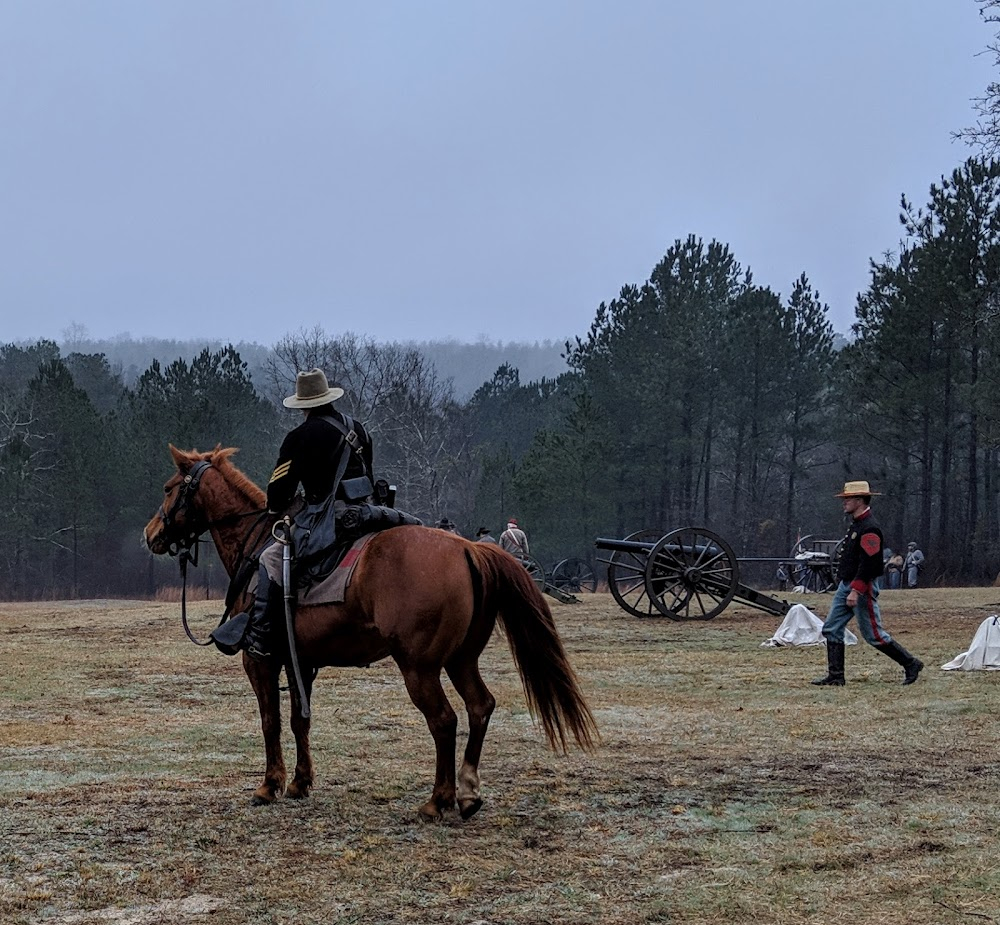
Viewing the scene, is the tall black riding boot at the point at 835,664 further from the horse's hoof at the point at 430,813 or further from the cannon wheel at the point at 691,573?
the cannon wheel at the point at 691,573

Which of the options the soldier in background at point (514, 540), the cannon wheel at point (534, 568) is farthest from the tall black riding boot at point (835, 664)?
the soldier in background at point (514, 540)

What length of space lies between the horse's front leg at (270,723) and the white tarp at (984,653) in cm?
784

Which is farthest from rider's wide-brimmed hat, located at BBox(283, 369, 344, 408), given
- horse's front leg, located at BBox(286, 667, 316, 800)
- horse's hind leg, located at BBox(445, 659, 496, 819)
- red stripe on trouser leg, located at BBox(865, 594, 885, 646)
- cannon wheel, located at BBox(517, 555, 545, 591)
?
cannon wheel, located at BBox(517, 555, 545, 591)

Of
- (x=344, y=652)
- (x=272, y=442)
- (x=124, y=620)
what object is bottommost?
(x=124, y=620)

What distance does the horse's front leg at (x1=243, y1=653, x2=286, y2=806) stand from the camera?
6.37 m

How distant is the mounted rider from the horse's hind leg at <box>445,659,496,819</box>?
3.00 feet

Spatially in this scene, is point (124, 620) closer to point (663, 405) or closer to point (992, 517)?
point (663, 405)

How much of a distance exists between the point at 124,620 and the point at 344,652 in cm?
1615

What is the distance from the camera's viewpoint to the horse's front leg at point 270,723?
637 centimetres

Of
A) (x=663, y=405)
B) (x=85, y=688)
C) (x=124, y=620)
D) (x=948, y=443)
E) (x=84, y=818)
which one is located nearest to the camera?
(x=84, y=818)

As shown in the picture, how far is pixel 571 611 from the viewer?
859 inches

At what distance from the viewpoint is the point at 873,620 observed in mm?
10742

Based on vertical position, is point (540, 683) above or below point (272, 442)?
below

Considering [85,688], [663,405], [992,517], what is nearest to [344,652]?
[85,688]
